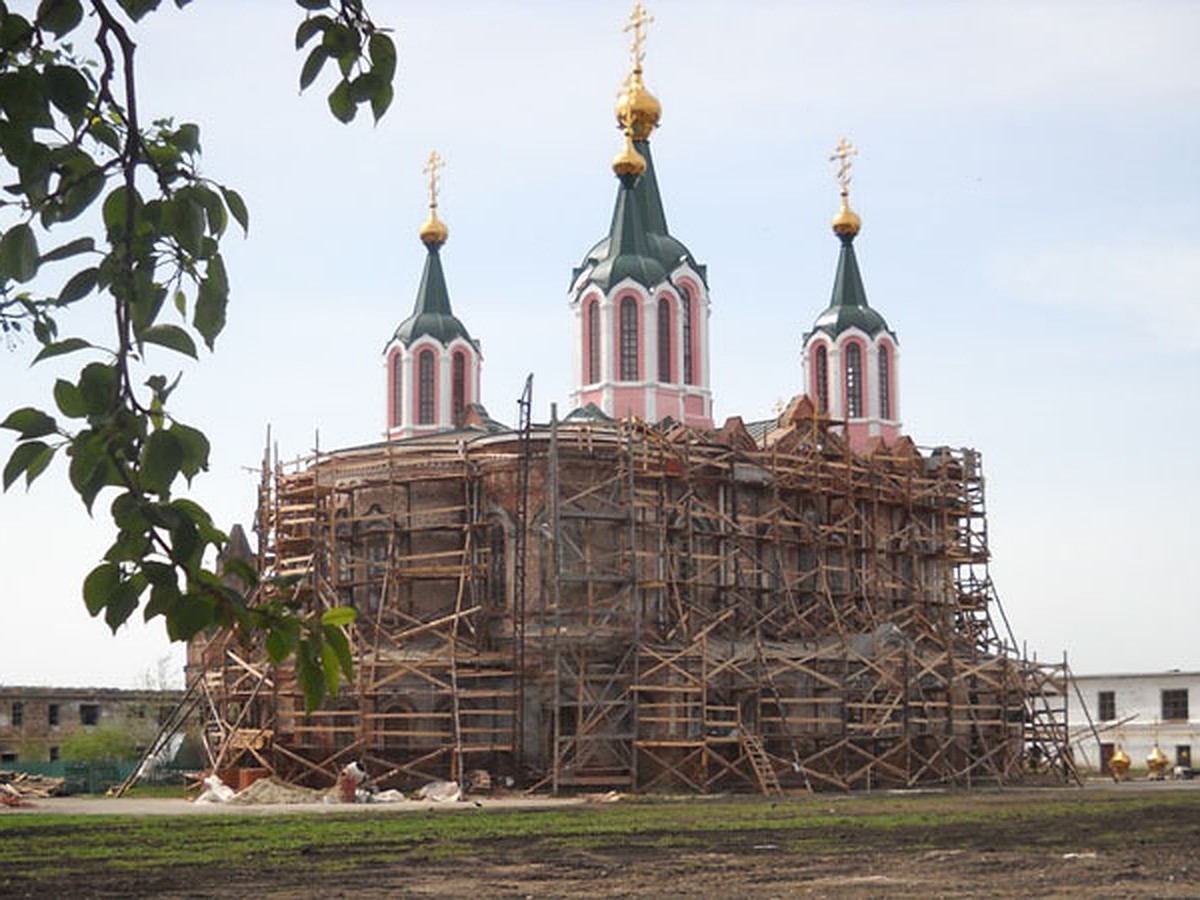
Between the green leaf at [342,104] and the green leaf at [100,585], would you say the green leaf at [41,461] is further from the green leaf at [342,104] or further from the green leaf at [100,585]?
the green leaf at [342,104]

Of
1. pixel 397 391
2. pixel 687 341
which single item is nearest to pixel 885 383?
pixel 687 341

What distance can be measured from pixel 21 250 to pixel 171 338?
0.36 meters

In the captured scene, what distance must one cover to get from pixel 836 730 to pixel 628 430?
8107 millimetres

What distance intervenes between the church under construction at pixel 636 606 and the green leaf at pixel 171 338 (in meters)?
31.4

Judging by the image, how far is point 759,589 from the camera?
42.5 m

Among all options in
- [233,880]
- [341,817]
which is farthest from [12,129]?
[341,817]

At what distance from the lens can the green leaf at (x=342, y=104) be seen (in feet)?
12.8

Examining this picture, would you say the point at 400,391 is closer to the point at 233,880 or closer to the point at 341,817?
the point at 341,817

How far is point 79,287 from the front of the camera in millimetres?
3691

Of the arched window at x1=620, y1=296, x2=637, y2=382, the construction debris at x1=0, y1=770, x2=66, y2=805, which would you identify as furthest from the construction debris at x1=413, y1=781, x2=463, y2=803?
the arched window at x1=620, y1=296, x2=637, y2=382

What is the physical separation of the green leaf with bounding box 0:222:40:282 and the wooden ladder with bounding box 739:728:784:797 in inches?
1390

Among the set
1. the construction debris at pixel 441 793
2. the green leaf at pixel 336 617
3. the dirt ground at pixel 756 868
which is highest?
the green leaf at pixel 336 617

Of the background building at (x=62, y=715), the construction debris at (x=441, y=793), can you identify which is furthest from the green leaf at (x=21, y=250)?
the background building at (x=62, y=715)

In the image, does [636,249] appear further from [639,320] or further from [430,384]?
[430,384]
